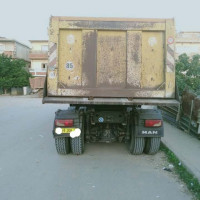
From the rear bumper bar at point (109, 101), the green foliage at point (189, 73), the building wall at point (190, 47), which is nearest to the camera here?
the rear bumper bar at point (109, 101)

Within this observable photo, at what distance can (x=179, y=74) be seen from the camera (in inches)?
452

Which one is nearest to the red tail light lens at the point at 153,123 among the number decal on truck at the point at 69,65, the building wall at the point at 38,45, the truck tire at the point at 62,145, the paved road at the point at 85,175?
the paved road at the point at 85,175

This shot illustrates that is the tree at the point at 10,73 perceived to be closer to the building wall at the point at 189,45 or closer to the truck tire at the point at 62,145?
the building wall at the point at 189,45

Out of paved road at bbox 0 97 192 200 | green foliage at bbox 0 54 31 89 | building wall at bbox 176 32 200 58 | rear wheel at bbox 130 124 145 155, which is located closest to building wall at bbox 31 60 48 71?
green foliage at bbox 0 54 31 89

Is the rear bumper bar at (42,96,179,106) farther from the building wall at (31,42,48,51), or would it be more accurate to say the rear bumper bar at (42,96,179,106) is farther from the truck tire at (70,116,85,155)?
the building wall at (31,42,48,51)

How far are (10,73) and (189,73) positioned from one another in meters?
31.4

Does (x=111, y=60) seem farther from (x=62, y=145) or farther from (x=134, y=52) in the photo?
(x=62, y=145)

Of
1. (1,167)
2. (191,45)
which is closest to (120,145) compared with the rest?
(1,167)

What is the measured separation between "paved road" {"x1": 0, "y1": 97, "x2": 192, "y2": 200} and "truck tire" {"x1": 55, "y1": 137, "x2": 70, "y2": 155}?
0.14 metres

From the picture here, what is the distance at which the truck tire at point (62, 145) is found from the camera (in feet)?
20.4

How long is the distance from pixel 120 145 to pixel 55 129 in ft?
7.19

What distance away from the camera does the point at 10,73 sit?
126ft

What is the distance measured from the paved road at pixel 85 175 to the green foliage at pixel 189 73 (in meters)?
5.17

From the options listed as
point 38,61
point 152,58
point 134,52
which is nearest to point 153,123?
point 152,58
